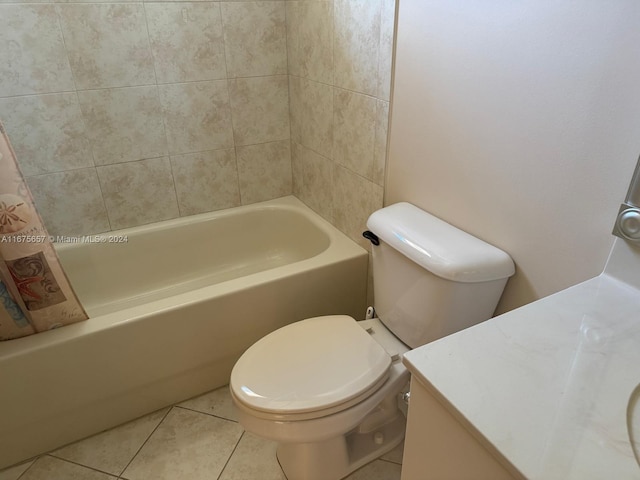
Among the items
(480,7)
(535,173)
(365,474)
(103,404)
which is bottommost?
(365,474)

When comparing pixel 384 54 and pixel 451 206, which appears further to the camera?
pixel 384 54

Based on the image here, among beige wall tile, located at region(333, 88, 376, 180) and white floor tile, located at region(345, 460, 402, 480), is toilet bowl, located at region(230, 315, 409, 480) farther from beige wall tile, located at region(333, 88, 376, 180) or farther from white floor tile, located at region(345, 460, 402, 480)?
beige wall tile, located at region(333, 88, 376, 180)

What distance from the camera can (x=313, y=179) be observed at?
2.12 meters

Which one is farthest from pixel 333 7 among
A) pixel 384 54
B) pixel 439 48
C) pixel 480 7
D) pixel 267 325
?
pixel 267 325

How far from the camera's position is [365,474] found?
1.49 metres

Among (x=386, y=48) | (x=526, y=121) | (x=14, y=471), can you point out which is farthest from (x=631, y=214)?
(x=14, y=471)

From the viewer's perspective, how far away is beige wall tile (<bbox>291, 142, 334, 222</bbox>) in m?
1.98

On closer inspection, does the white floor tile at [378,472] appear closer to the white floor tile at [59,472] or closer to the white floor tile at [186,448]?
the white floor tile at [186,448]

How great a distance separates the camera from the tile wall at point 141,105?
169 centimetres

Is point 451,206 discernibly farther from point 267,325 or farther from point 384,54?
point 267,325

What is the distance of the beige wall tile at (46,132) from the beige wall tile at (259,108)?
65 cm

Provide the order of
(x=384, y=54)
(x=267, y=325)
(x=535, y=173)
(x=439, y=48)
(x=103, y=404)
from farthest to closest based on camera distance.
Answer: (x=267, y=325), (x=103, y=404), (x=384, y=54), (x=439, y=48), (x=535, y=173)

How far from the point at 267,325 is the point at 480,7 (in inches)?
49.1

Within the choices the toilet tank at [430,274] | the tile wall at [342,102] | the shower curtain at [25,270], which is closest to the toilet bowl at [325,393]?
the toilet tank at [430,274]
